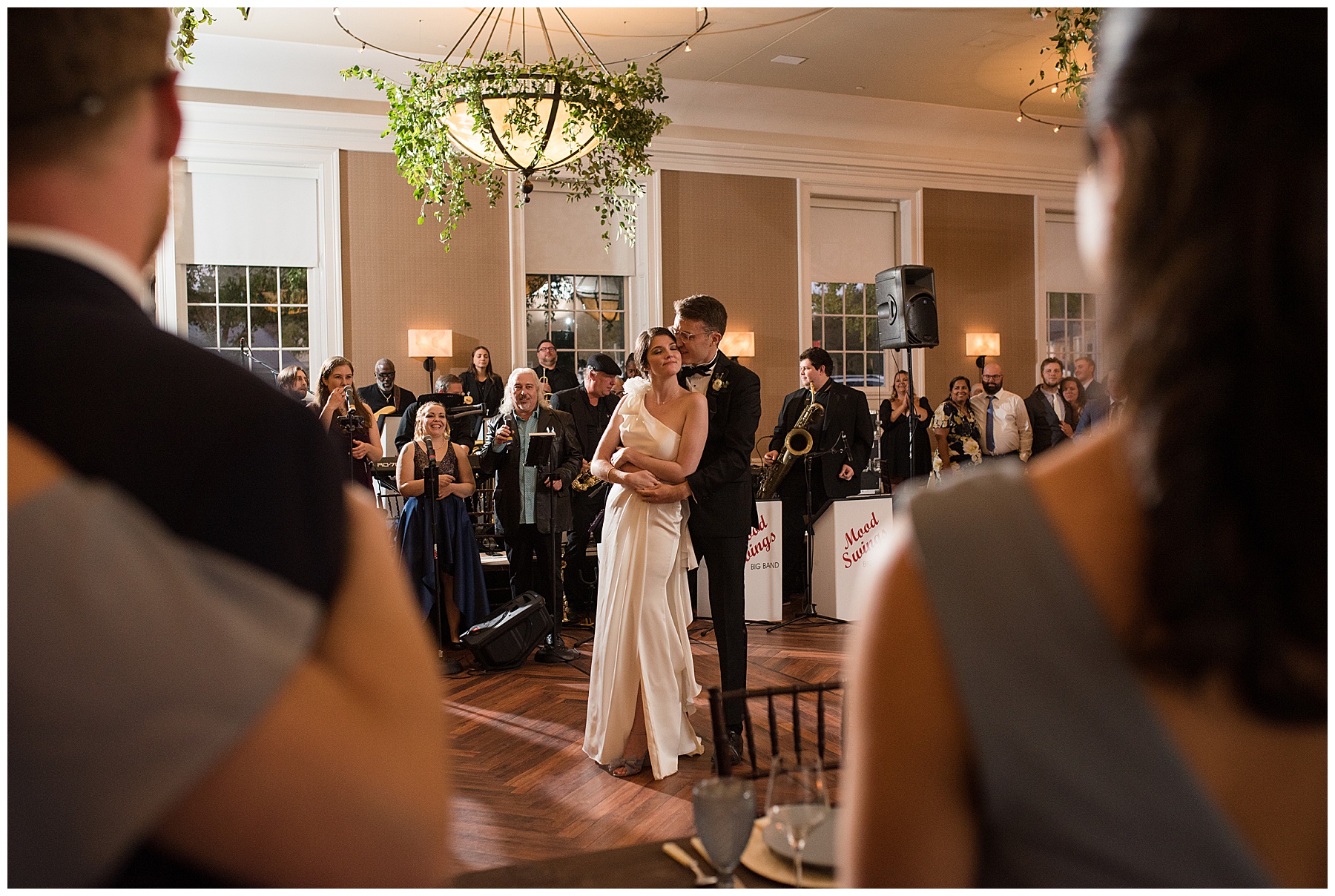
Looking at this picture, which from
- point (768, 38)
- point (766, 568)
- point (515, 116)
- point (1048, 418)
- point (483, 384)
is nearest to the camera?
point (515, 116)

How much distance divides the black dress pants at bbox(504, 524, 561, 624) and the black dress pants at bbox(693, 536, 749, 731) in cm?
215

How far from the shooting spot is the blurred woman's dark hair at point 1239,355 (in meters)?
0.50

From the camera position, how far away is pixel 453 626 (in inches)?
219

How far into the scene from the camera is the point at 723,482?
3715 mm

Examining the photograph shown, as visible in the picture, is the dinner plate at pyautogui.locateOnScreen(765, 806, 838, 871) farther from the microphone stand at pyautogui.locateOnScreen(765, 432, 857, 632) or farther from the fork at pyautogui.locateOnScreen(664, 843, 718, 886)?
the microphone stand at pyautogui.locateOnScreen(765, 432, 857, 632)

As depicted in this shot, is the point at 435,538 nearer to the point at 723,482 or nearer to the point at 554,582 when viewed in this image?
the point at 554,582

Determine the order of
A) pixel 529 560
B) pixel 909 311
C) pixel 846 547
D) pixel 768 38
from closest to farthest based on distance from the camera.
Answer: pixel 529 560, pixel 846 547, pixel 909 311, pixel 768 38

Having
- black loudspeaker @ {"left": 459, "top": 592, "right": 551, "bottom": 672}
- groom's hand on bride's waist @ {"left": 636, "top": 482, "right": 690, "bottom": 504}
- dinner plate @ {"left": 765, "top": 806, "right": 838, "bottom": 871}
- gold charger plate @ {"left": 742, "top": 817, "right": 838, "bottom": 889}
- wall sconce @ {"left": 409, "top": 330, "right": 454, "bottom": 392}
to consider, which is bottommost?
black loudspeaker @ {"left": 459, "top": 592, "right": 551, "bottom": 672}

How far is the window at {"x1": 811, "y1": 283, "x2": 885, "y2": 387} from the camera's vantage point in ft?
36.2

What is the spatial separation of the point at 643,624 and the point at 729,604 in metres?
0.37

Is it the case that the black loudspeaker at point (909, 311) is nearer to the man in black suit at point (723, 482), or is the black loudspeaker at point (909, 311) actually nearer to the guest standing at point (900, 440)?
the guest standing at point (900, 440)

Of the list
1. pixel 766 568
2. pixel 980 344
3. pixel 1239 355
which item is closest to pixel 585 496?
pixel 766 568

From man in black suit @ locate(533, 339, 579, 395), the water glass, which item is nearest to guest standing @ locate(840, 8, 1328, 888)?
the water glass

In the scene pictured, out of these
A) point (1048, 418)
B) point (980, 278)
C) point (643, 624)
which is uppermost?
point (980, 278)
